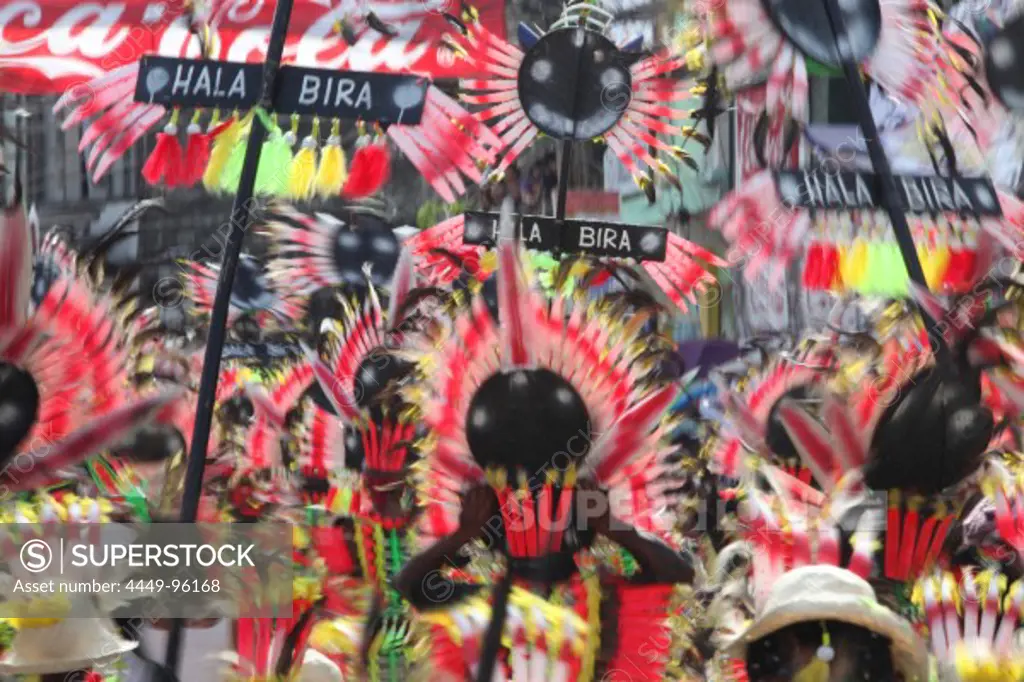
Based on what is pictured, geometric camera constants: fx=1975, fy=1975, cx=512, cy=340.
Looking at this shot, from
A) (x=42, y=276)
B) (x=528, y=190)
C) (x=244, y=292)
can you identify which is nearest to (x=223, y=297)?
(x=244, y=292)

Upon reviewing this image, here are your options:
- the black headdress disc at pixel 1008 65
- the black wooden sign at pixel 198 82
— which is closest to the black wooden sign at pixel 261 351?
the black wooden sign at pixel 198 82

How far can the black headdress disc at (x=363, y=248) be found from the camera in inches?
131

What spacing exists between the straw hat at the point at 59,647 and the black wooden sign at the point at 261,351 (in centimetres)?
48

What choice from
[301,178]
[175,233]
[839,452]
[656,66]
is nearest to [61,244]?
[175,233]

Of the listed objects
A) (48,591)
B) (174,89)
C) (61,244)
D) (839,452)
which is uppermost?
(174,89)

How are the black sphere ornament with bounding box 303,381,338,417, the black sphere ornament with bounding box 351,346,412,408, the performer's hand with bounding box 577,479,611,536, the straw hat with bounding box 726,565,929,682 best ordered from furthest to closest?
1. the black sphere ornament with bounding box 303,381,338,417
2. the black sphere ornament with bounding box 351,346,412,408
3. the performer's hand with bounding box 577,479,611,536
4. the straw hat with bounding box 726,565,929,682

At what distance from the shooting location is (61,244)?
10.4ft

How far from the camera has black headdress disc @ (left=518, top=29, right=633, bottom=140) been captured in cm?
314

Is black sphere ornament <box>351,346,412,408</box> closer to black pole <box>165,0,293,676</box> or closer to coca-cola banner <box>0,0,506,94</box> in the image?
black pole <box>165,0,293,676</box>

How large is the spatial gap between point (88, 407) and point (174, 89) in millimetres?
529

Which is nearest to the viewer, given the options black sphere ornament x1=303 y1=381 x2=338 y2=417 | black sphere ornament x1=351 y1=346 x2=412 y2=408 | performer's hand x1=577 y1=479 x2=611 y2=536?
performer's hand x1=577 y1=479 x2=611 y2=536

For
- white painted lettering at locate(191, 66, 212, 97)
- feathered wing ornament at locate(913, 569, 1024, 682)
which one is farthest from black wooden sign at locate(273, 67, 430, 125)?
feathered wing ornament at locate(913, 569, 1024, 682)

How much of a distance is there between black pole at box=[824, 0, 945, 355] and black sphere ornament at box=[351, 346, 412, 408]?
2.75ft

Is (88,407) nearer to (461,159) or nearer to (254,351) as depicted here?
(254,351)
